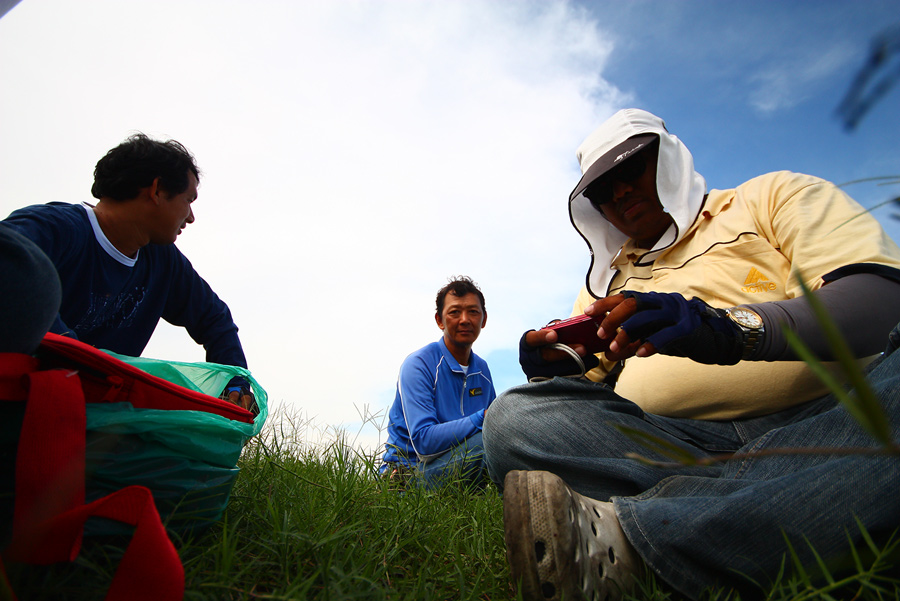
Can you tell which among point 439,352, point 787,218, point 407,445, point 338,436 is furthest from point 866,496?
point 439,352

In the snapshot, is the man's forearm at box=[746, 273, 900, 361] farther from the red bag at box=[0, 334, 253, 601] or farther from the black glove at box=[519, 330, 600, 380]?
the red bag at box=[0, 334, 253, 601]

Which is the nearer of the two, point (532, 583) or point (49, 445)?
point (49, 445)

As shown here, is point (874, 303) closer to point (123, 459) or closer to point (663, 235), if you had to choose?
point (663, 235)

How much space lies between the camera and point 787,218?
2.00m

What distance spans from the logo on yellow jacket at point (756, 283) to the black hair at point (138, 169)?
2975mm

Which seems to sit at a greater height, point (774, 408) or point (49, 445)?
point (774, 408)

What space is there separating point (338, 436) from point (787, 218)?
1979mm

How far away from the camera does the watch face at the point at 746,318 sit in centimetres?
154

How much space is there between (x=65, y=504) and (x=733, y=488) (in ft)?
4.84

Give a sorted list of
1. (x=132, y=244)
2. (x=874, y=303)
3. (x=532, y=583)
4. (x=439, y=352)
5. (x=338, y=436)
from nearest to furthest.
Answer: (x=532, y=583), (x=874, y=303), (x=338, y=436), (x=132, y=244), (x=439, y=352)

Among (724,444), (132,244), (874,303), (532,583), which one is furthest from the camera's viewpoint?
(132,244)

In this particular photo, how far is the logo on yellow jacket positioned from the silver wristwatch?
19.6 inches

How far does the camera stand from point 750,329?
1.54 metres

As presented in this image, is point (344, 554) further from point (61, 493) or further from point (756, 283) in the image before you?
point (756, 283)
